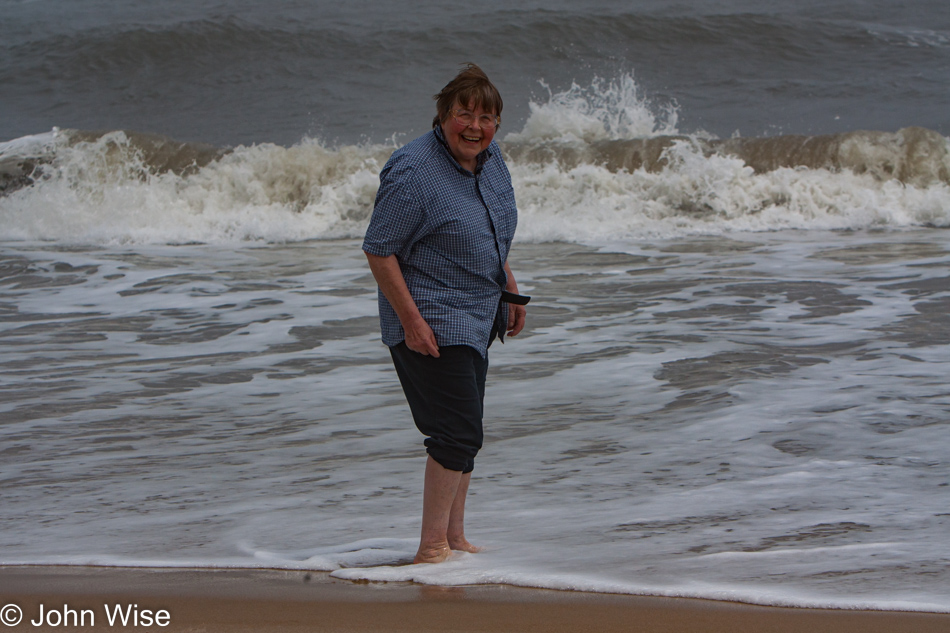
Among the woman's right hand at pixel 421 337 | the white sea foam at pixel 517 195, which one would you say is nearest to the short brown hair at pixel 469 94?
the woman's right hand at pixel 421 337

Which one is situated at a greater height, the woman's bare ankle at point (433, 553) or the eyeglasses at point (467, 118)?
the eyeglasses at point (467, 118)

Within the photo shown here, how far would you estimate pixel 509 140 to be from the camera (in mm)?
15328

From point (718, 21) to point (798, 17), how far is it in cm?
210

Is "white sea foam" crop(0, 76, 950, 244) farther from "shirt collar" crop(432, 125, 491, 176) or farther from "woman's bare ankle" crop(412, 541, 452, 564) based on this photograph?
"woman's bare ankle" crop(412, 541, 452, 564)

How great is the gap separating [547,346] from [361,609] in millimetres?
3895

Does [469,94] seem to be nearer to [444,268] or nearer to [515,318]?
[444,268]

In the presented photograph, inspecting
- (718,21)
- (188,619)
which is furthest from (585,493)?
(718,21)

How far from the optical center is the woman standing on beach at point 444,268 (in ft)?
8.64

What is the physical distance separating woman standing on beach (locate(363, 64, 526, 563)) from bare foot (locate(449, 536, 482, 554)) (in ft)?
0.33

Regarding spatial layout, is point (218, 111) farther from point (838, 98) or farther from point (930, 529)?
point (930, 529)

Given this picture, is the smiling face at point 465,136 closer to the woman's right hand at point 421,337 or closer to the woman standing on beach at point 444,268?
the woman standing on beach at point 444,268

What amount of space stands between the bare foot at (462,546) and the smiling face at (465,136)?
44.8 inches

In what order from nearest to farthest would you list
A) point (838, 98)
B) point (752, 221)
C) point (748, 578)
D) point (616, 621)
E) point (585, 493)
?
1. point (616, 621)
2. point (748, 578)
3. point (585, 493)
4. point (752, 221)
5. point (838, 98)

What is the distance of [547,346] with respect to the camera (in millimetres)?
6250
